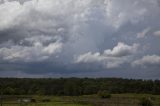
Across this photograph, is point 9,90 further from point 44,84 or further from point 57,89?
point 44,84

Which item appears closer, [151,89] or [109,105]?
[109,105]

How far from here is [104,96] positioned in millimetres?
122750

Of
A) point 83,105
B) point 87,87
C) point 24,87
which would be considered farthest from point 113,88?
point 83,105

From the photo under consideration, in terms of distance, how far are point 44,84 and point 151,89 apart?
48.1m

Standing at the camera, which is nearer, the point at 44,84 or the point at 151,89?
the point at 151,89

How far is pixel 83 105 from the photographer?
9256 centimetres

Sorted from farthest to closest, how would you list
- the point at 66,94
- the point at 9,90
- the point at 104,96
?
the point at 66,94 < the point at 9,90 < the point at 104,96

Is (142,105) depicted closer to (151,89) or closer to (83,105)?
(83,105)

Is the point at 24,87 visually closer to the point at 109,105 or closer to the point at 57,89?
the point at 57,89

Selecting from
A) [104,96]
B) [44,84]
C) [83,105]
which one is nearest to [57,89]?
Result: [44,84]

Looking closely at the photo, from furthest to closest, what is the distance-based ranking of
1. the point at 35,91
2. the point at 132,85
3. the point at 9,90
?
the point at 132,85, the point at 35,91, the point at 9,90

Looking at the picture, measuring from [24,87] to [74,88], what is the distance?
2091 cm

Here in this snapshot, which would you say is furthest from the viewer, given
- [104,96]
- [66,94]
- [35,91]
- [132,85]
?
[132,85]

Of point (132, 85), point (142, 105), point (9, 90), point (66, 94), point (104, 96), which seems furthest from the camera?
point (132, 85)
